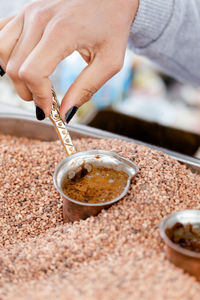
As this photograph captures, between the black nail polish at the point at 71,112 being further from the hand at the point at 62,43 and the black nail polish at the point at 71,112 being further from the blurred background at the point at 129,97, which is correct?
the blurred background at the point at 129,97

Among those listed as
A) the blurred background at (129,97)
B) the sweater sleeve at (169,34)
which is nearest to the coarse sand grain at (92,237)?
the sweater sleeve at (169,34)

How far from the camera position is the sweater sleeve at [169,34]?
5.91ft

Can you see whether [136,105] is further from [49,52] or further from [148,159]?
[49,52]

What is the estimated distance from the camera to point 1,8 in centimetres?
367

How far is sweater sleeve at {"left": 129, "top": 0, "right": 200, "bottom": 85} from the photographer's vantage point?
1.80 meters

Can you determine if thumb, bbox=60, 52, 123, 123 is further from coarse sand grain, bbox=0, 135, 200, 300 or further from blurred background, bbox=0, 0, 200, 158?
blurred background, bbox=0, 0, 200, 158

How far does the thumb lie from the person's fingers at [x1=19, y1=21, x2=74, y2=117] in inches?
4.5

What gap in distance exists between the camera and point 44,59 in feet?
4.16

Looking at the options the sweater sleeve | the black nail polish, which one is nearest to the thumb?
the black nail polish

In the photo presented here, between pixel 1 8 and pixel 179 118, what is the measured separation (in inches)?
88.4

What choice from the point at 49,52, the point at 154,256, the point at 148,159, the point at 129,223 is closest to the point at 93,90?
the point at 49,52

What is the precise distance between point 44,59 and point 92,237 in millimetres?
672

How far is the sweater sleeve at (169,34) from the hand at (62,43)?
1.28 ft

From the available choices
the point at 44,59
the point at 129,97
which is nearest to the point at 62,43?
the point at 44,59
